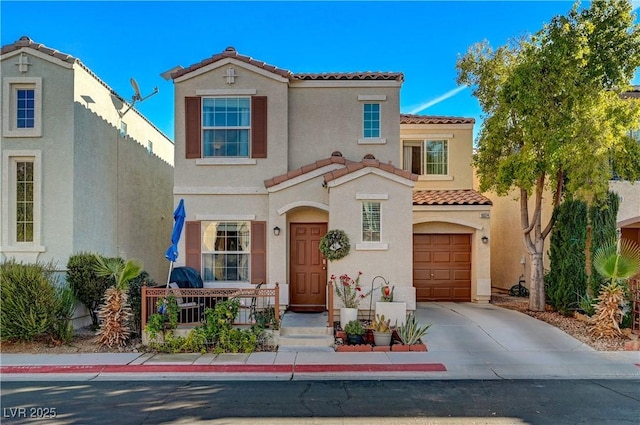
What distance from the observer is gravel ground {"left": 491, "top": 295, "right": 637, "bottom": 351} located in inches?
370

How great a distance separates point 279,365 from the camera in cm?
818

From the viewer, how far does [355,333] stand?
9453 millimetres

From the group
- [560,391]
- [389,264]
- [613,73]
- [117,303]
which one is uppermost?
[613,73]

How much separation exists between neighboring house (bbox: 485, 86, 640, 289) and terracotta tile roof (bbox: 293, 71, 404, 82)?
5.52 metres

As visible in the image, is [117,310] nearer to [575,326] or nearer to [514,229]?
[575,326]

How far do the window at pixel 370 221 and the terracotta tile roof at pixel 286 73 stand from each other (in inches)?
166

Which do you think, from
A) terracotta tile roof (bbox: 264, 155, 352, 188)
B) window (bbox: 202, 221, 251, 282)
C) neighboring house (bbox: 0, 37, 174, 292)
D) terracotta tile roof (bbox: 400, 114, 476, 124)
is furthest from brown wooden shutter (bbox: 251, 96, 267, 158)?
terracotta tile roof (bbox: 400, 114, 476, 124)

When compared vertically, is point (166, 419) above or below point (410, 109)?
below

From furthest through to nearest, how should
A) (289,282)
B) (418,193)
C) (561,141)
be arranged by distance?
(418,193), (289,282), (561,141)

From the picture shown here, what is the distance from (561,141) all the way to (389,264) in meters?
5.35

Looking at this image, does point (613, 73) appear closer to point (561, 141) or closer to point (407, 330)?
point (561, 141)

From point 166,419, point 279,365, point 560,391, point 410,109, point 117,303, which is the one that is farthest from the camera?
point 410,109

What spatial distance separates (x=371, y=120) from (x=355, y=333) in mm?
6537

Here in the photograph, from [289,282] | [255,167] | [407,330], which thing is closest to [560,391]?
[407,330]
